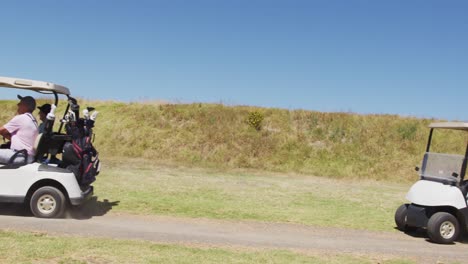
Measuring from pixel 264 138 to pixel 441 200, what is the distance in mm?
20461

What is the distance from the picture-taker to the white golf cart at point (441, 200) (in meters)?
9.00

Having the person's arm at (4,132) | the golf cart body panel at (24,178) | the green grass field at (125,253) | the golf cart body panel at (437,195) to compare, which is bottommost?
the green grass field at (125,253)

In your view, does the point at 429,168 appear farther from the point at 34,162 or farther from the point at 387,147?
the point at 387,147

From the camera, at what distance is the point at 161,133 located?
97.0 feet

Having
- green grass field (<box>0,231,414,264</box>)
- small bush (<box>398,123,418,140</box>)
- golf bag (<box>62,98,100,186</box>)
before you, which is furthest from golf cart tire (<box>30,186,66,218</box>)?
small bush (<box>398,123,418,140</box>)

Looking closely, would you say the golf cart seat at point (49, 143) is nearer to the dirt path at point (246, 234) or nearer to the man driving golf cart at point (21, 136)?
the man driving golf cart at point (21, 136)

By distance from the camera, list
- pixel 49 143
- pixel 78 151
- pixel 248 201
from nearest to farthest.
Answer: pixel 78 151
pixel 49 143
pixel 248 201

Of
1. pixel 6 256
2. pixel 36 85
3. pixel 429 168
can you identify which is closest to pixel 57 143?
pixel 36 85

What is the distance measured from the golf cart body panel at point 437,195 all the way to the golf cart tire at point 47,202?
23.1 feet

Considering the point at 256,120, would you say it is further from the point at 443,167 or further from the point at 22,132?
the point at 22,132

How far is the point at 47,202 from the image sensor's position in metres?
8.80

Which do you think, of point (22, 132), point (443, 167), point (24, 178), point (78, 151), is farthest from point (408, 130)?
point (24, 178)

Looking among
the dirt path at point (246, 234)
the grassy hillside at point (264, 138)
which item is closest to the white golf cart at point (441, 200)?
the dirt path at point (246, 234)

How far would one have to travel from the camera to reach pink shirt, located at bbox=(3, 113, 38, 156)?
29.3 ft
